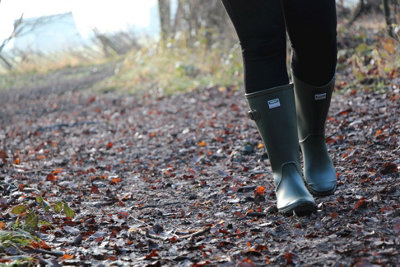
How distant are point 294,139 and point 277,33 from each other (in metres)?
0.45

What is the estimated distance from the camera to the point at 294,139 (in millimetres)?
2035

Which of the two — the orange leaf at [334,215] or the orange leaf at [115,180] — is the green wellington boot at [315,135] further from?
the orange leaf at [115,180]

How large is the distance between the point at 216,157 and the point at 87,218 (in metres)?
1.49

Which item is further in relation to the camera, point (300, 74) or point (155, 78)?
point (155, 78)

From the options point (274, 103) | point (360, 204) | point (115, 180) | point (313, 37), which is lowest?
point (115, 180)

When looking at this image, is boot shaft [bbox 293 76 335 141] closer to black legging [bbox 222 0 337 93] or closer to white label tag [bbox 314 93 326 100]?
white label tag [bbox 314 93 326 100]

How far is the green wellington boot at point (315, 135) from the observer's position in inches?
85.7

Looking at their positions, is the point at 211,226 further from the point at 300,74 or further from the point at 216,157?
the point at 216,157

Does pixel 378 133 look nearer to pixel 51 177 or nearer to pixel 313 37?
pixel 313 37

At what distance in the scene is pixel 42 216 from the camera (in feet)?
7.51

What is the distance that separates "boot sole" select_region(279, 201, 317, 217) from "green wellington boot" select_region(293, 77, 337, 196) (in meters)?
0.28

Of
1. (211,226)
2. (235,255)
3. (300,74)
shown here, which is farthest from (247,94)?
(235,255)

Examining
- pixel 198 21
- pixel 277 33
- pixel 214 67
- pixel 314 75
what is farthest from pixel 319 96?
pixel 198 21

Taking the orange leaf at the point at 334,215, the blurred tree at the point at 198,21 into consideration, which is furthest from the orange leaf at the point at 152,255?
the blurred tree at the point at 198,21
